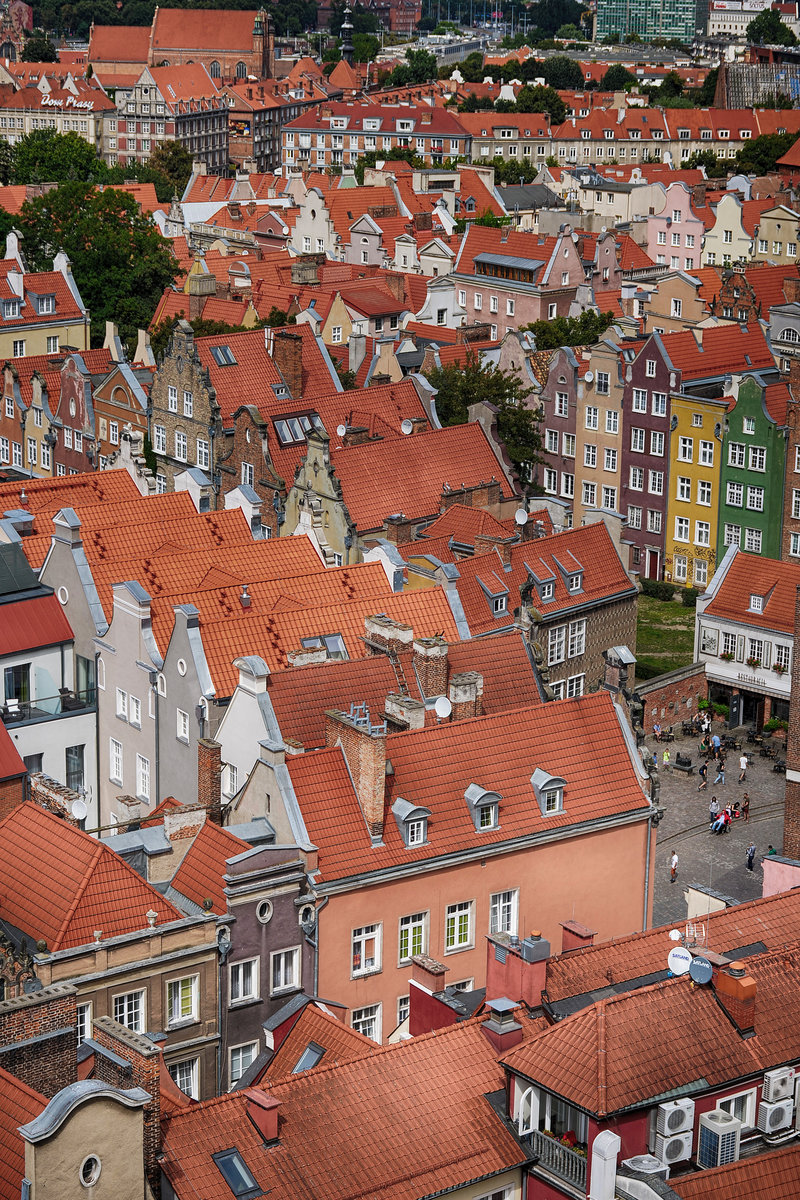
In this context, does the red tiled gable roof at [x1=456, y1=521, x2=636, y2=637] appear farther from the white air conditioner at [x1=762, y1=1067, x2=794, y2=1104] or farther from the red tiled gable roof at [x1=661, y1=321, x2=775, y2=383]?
the white air conditioner at [x1=762, y1=1067, x2=794, y2=1104]

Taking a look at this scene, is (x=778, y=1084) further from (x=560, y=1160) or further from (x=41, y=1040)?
(x=41, y=1040)

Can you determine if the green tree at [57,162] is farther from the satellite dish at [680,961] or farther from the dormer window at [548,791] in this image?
the satellite dish at [680,961]

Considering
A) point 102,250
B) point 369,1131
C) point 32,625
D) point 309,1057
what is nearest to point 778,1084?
point 369,1131

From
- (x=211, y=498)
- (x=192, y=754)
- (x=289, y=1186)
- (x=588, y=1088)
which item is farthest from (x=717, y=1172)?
(x=211, y=498)

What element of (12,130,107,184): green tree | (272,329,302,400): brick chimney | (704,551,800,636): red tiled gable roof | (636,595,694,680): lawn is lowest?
(636,595,694,680): lawn

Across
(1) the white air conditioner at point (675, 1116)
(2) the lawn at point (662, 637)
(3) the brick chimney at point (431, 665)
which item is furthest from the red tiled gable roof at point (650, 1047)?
(2) the lawn at point (662, 637)

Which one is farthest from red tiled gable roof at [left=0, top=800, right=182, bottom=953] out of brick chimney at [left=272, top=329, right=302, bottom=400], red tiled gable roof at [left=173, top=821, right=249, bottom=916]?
brick chimney at [left=272, top=329, right=302, bottom=400]
